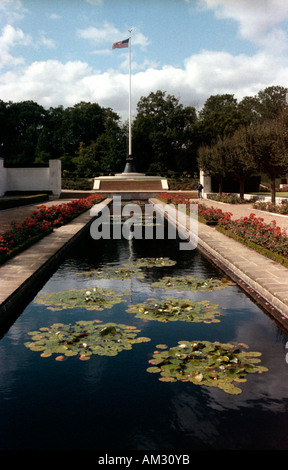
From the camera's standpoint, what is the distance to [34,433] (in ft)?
12.7

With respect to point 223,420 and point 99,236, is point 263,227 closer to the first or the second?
point 99,236

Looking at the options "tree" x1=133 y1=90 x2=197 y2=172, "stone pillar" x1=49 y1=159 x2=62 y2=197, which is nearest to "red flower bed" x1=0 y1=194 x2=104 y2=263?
"stone pillar" x1=49 y1=159 x2=62 y2=197

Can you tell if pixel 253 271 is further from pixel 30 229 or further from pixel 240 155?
pixel 240 155

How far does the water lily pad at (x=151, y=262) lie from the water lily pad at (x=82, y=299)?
8.26ft

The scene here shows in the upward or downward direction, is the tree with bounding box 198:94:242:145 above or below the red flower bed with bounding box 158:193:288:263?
above

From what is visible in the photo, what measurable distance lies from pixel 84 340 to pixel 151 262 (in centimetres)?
567

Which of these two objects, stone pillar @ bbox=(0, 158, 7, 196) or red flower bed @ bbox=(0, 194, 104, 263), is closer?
red flower bed @ bbox=(0, 194, 104, 263)

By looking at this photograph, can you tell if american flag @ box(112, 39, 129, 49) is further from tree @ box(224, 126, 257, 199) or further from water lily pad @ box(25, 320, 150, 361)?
water lily pad @ box(25, 320, 150, 361)

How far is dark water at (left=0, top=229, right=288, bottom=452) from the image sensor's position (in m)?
3.77

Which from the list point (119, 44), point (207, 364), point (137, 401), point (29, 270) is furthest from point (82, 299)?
point (119, 44)

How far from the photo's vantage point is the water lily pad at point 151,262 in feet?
36.7

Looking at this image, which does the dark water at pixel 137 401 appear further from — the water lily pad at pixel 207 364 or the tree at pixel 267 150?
the tree at pixel 267 150

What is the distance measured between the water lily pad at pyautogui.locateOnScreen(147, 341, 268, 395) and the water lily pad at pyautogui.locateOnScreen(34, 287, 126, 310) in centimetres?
229
